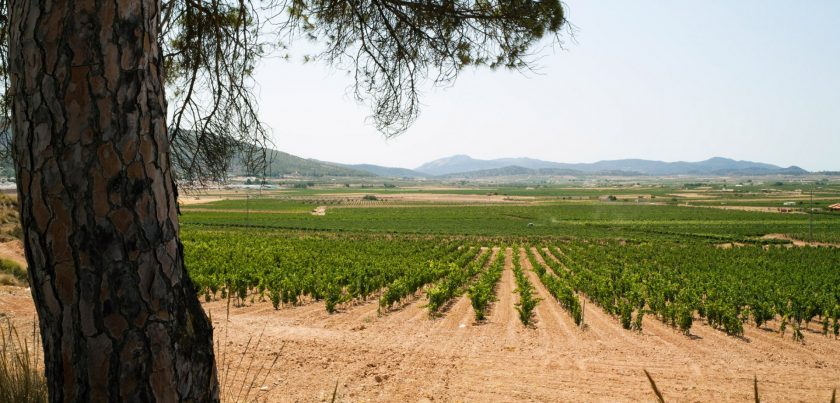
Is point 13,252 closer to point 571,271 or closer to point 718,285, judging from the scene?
point 571,271

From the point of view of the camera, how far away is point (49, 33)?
1.52 m

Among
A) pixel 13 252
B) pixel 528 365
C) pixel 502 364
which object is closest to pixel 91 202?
pixel 502 364

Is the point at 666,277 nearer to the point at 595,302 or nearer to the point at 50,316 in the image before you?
the point at 595,302

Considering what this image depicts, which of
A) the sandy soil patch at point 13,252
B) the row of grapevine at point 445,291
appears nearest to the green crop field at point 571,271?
the row of grapevine at point 445,291

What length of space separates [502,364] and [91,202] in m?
6.10

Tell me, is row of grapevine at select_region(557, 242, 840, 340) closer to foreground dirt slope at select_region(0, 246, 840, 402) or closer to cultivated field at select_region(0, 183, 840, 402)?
cultivated field at select_region(0, 183, 840, 402)

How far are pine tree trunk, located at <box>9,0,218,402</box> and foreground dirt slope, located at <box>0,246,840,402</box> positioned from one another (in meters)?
1.09

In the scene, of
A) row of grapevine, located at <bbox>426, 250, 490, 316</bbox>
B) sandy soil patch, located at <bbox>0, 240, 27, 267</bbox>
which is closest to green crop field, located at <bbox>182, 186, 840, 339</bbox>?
row of grapevine, located at <bbox>426, 250, 490, 316</bbox>

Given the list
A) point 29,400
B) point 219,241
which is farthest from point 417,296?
point 219,241

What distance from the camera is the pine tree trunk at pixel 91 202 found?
58.9 inches

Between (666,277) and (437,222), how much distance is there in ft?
143

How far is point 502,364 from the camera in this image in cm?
677

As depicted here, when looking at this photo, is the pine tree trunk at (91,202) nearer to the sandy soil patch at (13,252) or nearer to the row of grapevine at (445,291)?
the row of grapevine at (445,291)

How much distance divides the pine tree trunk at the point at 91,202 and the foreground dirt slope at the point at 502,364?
1092mm
